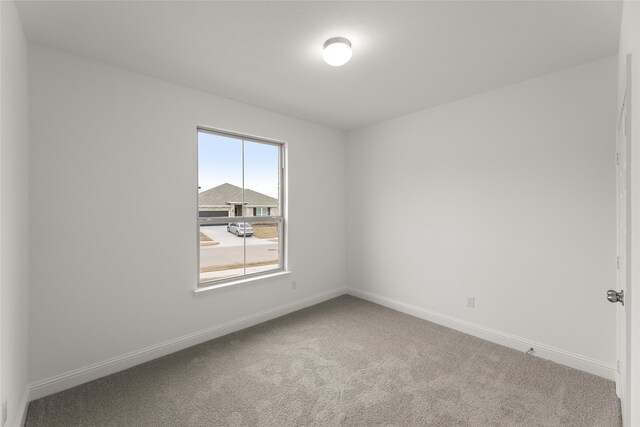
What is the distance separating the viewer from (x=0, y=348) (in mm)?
1371

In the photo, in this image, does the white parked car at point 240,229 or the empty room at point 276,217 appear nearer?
the empty room at point 276,217

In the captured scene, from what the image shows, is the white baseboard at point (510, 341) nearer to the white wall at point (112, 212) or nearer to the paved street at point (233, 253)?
the paved street at point (233, 253)

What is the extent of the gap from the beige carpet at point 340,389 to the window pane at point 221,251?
2.29ft

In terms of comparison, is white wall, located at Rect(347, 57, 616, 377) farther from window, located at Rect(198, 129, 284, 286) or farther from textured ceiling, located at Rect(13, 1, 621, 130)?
window, located at Rect(198, 129, 284, 286)

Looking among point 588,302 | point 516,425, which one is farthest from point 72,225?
point 588,302

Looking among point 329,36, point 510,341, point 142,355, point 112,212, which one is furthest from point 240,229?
point 510,341

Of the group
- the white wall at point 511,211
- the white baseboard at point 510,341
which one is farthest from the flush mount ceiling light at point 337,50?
the white baseboard at point 510,341

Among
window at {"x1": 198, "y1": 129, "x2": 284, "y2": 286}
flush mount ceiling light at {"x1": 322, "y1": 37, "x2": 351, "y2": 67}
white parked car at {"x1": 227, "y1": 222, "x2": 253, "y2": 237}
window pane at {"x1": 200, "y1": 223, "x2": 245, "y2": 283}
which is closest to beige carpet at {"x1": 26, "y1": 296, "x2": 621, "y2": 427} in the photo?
window pane at {"x1": 200, "y1": 223, "x2": 245, "y2": 283}

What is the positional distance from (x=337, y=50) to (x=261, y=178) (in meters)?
1.89

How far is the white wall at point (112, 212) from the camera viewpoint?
6.97ft

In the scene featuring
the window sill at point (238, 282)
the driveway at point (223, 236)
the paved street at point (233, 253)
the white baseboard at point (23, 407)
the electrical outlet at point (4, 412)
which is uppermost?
the driveway at point (223, 236)

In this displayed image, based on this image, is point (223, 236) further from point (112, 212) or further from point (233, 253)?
point (112, 212)

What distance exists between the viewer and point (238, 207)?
3350 millimetres

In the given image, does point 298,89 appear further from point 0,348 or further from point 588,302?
point 588,302
